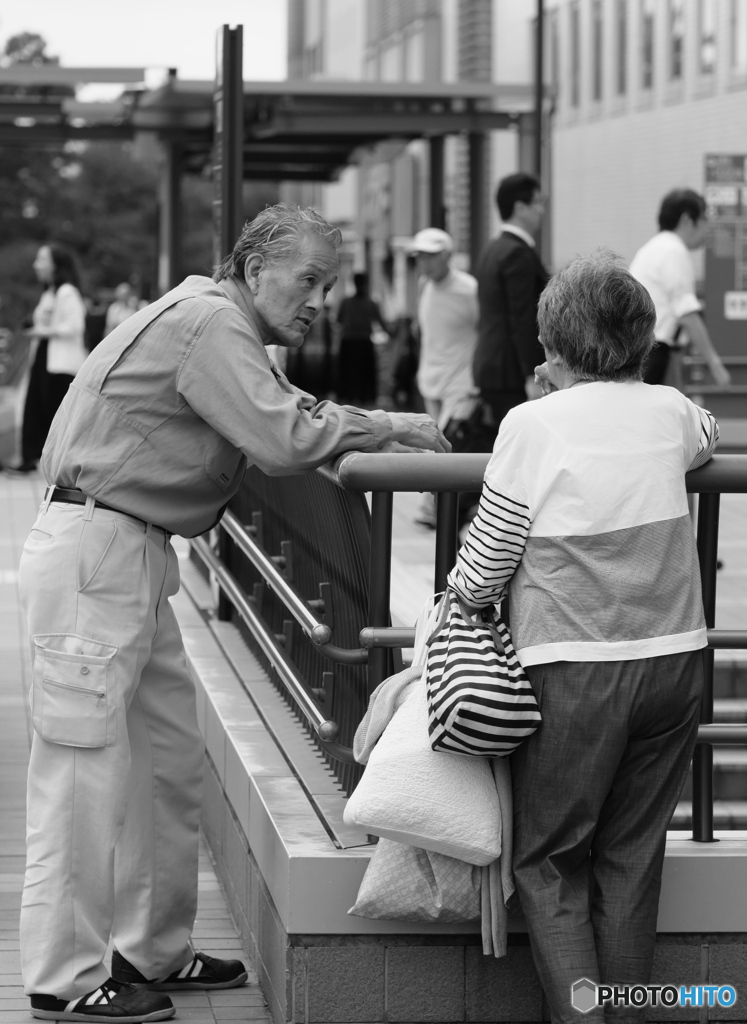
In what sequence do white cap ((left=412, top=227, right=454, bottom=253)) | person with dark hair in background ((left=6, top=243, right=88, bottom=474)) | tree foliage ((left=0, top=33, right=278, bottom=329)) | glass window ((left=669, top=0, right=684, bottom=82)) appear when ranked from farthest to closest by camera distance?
tree foliage ((left=0, top=33, right=278, bottom=329)) → glass window ((left=669, top=0, right=684, bottom=82)) → person with dark hair in background ((left=6, top=243, right=88, bottom=474)) → white cap ((left=412, top=227, right=454, bottom=253))

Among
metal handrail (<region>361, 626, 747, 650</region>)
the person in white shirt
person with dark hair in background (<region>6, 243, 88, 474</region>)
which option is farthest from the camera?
person with dark hair in background (<region>6, 243, 88, 474</region>)

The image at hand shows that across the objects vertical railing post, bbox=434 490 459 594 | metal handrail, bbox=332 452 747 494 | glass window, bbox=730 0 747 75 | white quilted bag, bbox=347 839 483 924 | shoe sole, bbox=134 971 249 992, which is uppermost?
glass window, bbox=730 0 747 75

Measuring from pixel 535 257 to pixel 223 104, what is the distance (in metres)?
2.45

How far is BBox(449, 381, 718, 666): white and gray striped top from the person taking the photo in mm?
3199

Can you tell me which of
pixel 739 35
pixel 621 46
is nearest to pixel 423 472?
pixel 739 35

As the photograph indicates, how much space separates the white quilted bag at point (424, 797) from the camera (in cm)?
326

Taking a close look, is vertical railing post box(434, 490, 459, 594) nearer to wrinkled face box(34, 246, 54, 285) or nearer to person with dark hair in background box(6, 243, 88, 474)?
person with dark hair in background box(6, 243, 88, 474)

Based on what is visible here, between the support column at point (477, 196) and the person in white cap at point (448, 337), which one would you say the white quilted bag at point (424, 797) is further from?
the support column at point (477, 196)

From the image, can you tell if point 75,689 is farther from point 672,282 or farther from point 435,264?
point 435,264

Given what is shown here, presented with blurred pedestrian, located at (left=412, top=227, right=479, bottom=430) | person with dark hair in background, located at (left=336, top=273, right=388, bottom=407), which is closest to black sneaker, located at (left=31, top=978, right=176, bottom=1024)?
blurred pedestrian, located at (left=412, top=227, right=479, bottom=430)

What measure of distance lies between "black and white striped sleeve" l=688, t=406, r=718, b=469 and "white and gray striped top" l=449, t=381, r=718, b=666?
0.12 meters

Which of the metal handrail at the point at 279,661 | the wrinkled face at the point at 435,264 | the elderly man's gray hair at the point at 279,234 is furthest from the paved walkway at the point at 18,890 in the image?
the wrinkled face at the point at 435,264

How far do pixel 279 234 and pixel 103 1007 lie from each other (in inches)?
65.0

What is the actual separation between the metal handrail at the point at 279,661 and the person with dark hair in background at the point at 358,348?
45.5 ft
